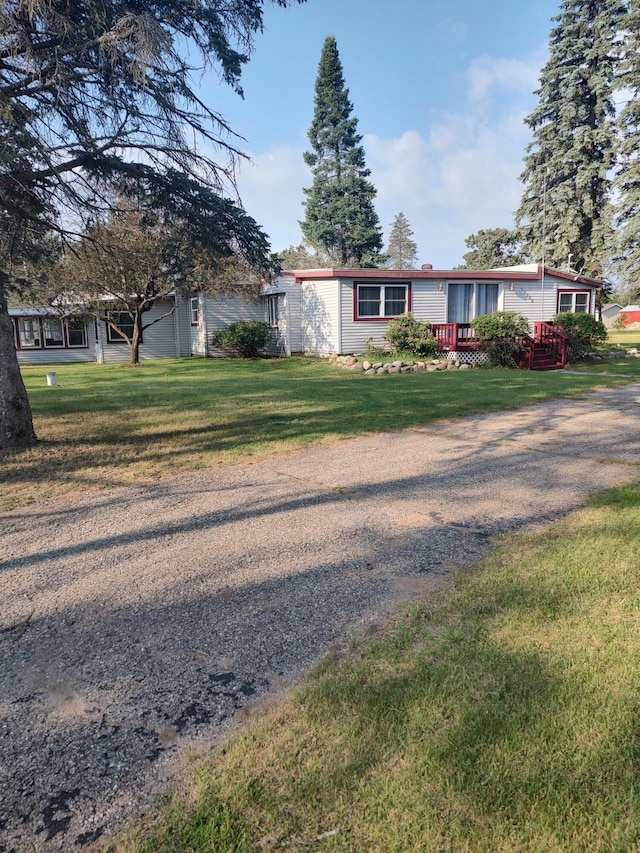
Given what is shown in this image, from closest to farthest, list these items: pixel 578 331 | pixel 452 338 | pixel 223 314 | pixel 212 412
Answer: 1. pixel 212 412
2. pixel 452 338
3. pixel 578 331
4. pixel 223 314

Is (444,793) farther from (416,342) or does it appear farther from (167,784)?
(416,342)

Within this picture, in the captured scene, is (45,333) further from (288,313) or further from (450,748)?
(450,748)

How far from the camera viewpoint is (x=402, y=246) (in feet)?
236

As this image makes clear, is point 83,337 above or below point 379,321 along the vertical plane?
below

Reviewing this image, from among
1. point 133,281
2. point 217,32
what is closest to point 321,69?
point 133,281

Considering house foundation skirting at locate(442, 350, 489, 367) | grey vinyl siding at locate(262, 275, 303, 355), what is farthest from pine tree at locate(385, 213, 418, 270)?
house foundation skirting at locate(442, 350, 489, 367)

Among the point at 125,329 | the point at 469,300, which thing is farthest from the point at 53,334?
the point at 469,300

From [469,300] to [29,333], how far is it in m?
18.5

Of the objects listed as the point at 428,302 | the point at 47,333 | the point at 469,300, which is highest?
the point at 469,300

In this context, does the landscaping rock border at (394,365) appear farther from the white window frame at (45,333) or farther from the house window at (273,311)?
the white window frame at (45,333)

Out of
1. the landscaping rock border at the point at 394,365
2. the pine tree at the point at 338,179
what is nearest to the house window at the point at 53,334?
the landscaping rock border at the point at 394,365

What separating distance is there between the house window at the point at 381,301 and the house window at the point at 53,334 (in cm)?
1361

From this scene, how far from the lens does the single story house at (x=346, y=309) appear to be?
18484 millimetres

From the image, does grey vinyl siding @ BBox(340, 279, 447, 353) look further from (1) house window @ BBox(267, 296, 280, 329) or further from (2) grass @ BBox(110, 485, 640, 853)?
(2) grass @ BBox(110, 485, 640, 853)
